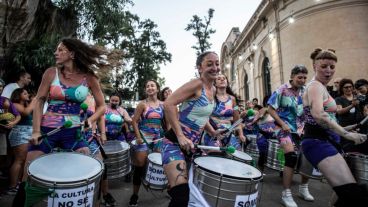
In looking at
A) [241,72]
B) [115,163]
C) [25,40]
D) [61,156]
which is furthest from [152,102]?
[241,72]

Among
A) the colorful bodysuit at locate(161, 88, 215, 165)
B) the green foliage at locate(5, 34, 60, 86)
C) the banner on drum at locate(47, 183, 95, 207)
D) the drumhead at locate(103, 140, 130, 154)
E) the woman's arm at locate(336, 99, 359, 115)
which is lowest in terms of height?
the banner on drum at locate(47, 183, 95, 207)

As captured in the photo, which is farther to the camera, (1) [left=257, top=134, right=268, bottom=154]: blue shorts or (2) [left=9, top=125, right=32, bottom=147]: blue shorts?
(1) [left=257, top=134, right=268, bottom=154]: blue shorts

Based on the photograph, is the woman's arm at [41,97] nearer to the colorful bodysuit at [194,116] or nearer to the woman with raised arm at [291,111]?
the colorful bodysuit at [194,116]

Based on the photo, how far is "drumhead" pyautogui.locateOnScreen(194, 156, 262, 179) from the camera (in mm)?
2457

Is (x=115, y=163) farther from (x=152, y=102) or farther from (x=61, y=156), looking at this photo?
(x=61, y=156)

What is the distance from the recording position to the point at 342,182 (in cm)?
267

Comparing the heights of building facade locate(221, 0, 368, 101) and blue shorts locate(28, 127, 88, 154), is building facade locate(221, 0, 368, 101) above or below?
above

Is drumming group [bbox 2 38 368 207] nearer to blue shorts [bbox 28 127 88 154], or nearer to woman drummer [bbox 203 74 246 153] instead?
blue shorts [bbox 28 127 88 154]

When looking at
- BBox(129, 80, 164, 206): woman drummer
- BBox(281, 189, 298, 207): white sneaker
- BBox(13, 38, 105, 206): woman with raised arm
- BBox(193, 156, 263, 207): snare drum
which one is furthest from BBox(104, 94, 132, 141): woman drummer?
BBox(193, 156, 263, 207): snare drum

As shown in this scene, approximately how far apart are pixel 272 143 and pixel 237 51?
27.5 meters

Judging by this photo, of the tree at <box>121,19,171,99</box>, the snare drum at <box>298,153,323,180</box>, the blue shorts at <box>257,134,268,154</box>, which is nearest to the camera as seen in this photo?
the snare drum at <box>298,153,323,180</box>

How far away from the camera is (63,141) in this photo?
2992mm

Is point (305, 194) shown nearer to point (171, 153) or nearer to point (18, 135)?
point (171, 153)

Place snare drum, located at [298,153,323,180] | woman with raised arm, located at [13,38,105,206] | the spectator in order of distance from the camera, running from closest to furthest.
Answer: woman with raised arm, located at [13,38,105,206]
snare drum, located at [298,153,323,180]
the spectator
